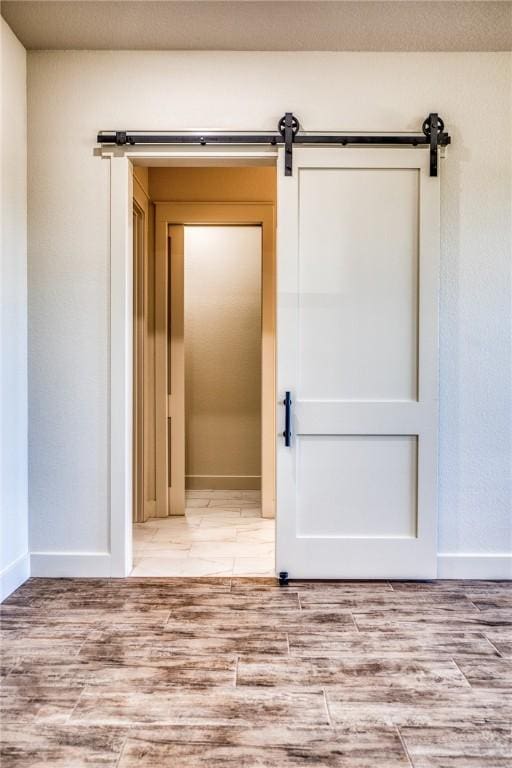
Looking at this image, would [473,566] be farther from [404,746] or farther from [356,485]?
[404,746]

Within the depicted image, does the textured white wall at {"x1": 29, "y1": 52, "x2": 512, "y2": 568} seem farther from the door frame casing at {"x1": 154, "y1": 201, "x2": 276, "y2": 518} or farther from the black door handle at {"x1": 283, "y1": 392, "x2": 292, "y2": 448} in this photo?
the door frame casing at {"x1": 154, "y1": 201, "x2": 276, "y2": 518}

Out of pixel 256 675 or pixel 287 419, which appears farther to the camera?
pixel 287 419

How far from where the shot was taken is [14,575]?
2764mm

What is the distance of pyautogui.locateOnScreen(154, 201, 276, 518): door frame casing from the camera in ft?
13.7

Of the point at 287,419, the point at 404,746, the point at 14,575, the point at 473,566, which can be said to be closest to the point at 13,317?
the point at 14,575

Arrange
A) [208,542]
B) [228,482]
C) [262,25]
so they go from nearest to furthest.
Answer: [262,25], [208,542], [228,482]

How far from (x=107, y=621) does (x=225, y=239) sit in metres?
3.75

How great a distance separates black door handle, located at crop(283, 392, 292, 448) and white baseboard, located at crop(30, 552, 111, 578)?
118cm

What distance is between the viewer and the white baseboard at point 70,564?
293 centimetres

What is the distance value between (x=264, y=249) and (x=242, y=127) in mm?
1410

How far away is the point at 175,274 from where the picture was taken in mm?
4242

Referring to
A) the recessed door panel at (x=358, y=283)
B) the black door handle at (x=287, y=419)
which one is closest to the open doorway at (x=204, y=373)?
the black door handle at (x=287, y=419)

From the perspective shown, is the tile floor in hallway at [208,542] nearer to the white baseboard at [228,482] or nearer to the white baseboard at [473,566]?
the white baseboard at [228,482]

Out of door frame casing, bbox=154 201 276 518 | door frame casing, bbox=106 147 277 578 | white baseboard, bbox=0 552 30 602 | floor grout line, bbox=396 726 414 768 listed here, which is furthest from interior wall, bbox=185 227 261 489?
floor grout line, bbox=396 726 414 768
